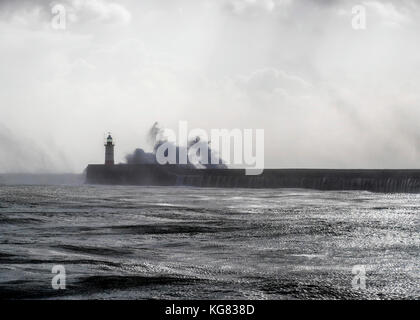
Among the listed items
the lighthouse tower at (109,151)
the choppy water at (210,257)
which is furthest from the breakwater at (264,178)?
the choppy water at (210,257)

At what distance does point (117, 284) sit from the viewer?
27.7ft

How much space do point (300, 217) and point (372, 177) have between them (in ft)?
98.0

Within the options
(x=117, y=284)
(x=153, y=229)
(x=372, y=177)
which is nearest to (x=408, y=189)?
(x=372, y=177)

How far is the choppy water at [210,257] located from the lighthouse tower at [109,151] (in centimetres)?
4605

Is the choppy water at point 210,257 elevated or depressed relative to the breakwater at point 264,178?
depressed

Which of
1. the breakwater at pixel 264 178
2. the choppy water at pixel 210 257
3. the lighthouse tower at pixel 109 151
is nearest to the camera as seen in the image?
the choppy water at pixel 210 257

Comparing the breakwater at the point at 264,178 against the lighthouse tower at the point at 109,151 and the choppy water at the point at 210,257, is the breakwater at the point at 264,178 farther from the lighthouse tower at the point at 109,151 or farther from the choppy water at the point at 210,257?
the choppy water at the point at 210,257

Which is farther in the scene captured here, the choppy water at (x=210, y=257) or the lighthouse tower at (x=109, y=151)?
the lighthouse tower at (x=109, y=151)

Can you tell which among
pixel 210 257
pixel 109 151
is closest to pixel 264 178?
pixel 109 151

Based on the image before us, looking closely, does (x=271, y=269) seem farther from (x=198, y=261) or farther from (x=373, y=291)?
(x=373, y=291)

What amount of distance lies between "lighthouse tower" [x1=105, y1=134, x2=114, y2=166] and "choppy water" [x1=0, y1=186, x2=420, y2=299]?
4605 centimetres

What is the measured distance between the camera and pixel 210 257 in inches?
440

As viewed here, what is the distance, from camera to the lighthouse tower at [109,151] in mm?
65688

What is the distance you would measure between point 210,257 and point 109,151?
58.0 metres
